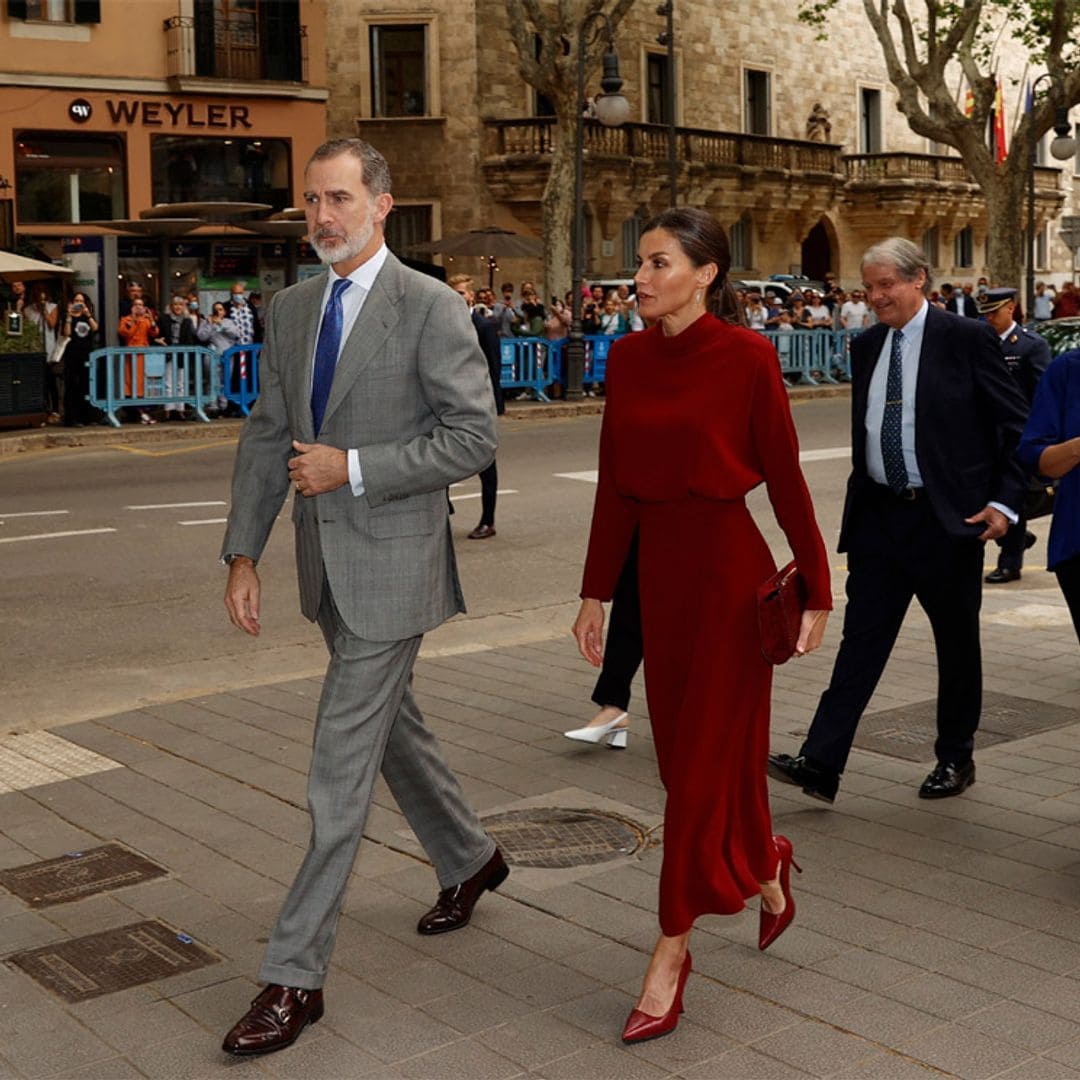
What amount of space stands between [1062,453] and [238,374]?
19561mm

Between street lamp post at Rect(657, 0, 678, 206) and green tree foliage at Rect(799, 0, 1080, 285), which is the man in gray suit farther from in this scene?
street lamp post at Rect(657, 0, 678, 206)

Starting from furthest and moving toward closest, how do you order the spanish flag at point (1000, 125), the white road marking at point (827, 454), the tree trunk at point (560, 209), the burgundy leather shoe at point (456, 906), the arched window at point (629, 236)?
the spanish flag at point (1000, 125)
the arched window at point (629, 236)
the tree trunk at point (560, 209)
the white road marking at point (827, 454)
the burgundy leather shoe at point (456, 906)

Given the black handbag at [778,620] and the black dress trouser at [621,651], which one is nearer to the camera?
the black handbag at [778,620]

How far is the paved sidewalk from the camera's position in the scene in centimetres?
416

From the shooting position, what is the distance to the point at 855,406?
6234 millimetres

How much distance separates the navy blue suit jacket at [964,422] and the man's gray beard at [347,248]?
86.9 inches

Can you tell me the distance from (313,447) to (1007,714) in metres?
4.15

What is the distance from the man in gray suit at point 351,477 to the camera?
430cm

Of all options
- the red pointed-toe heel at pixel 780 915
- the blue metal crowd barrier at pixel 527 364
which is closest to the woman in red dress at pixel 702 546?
the red pointed-toe heel at pixel 780 915

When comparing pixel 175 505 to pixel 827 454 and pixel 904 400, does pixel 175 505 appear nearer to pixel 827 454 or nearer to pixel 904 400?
pixel 827 454

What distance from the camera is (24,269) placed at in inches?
870

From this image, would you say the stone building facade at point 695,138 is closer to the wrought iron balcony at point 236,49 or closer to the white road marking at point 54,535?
the wrought iron balcony at point 236,49

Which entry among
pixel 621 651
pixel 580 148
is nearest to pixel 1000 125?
pixel 580 148

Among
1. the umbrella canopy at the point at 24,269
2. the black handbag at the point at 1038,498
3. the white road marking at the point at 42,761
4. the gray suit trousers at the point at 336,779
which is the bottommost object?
the white road marking at the point at 42,761
